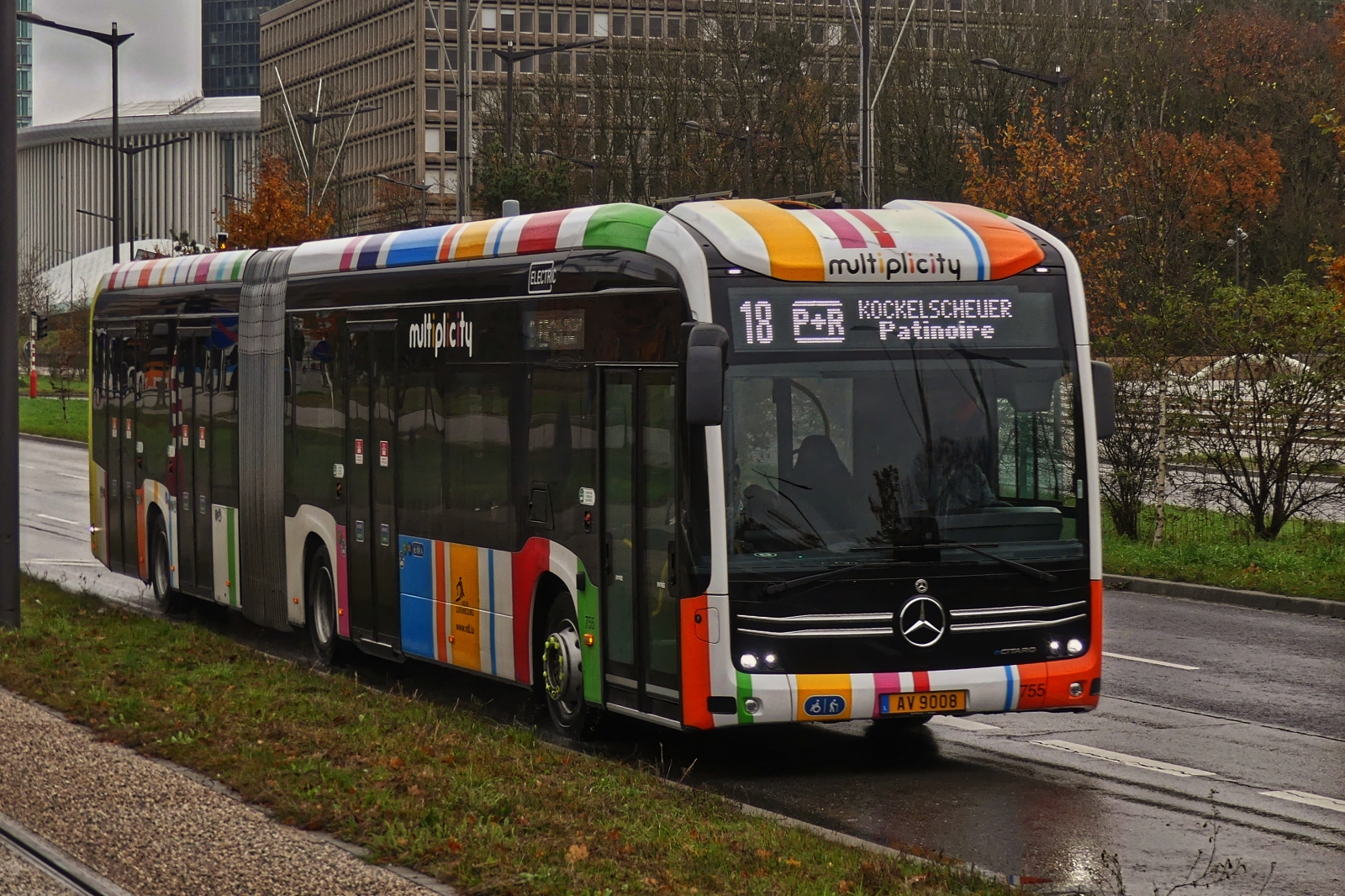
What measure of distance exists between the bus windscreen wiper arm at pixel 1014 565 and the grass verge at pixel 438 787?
6.34ft

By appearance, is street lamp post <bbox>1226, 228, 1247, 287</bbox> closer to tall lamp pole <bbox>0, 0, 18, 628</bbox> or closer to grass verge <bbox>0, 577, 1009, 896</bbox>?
tall lamp pole <bbox>0, 0, 18, 628</bbox>

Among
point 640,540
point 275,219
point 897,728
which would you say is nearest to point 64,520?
point 897,728

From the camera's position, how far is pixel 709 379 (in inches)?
390

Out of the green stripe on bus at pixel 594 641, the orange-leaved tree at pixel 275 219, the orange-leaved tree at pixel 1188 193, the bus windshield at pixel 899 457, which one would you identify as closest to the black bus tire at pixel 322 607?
the green stripe on bus at pixel 594 641

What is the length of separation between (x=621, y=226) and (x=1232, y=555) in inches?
469

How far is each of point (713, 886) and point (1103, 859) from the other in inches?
66.0

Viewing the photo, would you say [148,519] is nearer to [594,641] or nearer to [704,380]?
[594,641]

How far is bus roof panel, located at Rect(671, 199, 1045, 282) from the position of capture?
1062 centimetres

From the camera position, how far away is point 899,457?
34.4ft

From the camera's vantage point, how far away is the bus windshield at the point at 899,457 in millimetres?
10359

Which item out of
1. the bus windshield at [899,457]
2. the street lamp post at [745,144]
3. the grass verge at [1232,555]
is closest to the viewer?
the bus windshield at [899,457]

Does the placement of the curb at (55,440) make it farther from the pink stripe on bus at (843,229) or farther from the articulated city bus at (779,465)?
the pink stripe on bus at (843,229)

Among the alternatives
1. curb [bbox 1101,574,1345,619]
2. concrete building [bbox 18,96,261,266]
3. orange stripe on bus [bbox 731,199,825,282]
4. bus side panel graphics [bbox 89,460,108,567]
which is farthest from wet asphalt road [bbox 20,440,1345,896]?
concrete building [bbox 18,96,261,266]

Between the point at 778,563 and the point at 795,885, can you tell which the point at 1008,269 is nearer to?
the point at 778,563
